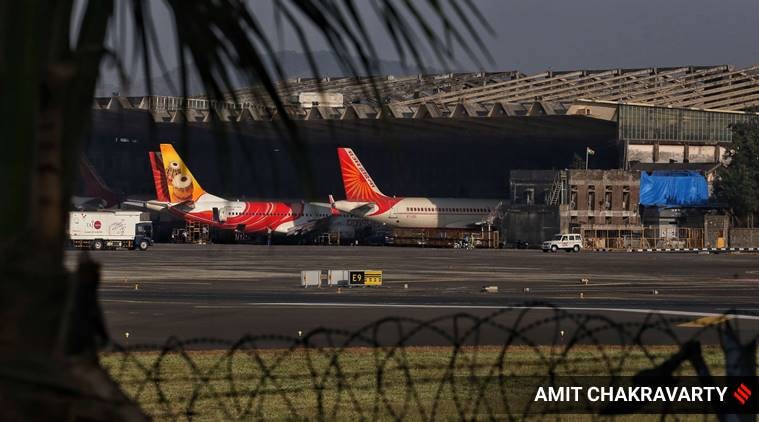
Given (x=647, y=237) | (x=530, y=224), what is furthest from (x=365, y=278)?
(x=647, y=237)

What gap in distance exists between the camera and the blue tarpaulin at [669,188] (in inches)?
4301

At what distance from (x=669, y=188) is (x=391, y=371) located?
9455cm

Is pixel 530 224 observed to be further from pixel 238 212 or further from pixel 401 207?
pixel 238 212

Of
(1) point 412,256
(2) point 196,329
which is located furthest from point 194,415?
(1) point 412,256

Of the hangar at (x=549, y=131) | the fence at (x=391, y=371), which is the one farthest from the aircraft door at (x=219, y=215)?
the fence at (x=391, y=371)

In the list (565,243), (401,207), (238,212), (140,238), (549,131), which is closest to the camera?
(140,238)

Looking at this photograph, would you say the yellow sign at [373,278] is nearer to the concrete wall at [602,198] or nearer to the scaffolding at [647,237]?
the concrete wall at [602,198]

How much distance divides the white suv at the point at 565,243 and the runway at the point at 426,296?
63.0 ft

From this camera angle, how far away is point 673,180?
109 meters

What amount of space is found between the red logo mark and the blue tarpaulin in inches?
4017

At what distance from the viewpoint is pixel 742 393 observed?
32.1ft

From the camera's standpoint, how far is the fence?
11492 mm

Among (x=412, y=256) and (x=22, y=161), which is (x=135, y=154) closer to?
(x=412, y=256)

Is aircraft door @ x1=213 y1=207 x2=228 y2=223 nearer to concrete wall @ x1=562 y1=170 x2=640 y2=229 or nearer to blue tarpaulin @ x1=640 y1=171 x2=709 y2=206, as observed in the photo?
concrete wall @ x1=562 y1=170 x2=640 y2=229
